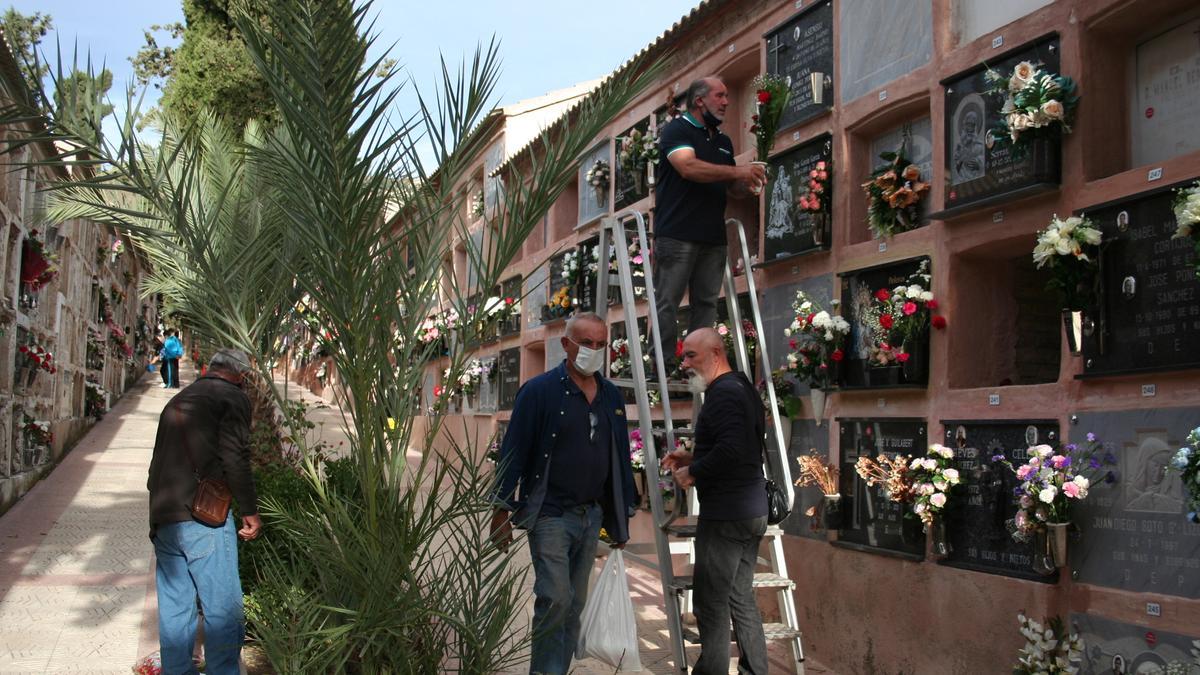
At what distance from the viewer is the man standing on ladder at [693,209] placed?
19.1ft

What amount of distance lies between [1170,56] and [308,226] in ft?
13.0

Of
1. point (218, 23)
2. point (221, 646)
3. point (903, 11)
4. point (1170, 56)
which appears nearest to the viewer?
point (221, 646)

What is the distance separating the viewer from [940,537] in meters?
5.57

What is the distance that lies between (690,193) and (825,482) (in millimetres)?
2031

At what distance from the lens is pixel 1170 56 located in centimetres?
495

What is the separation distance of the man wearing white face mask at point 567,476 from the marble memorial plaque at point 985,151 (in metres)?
2.23

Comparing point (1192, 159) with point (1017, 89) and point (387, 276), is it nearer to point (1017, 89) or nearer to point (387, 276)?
point (1017, 89)

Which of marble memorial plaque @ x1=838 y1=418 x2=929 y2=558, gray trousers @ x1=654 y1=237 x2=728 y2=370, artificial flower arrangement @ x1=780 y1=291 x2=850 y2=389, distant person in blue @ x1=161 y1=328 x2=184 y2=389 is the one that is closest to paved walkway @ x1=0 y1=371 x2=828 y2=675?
marble memorial plaque @ x1=838 y1=418 x2=929 y2=558

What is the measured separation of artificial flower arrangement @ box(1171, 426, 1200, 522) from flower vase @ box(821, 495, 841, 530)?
280 cm

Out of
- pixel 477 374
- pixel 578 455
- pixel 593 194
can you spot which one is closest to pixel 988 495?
pixel 578 455

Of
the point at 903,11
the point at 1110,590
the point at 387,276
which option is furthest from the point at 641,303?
the point at 387,276

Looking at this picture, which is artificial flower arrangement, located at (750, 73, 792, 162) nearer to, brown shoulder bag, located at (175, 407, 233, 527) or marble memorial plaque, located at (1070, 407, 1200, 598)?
marble memorial plaque, located at (1070, 407, 1200, 598)

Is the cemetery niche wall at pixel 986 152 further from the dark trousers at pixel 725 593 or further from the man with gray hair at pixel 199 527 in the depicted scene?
the man with gray hair at pixel 199 527

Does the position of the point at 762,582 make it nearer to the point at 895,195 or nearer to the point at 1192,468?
the point at 1192,468
